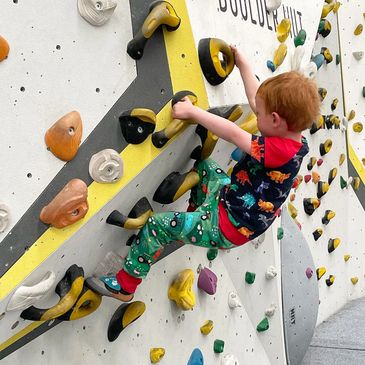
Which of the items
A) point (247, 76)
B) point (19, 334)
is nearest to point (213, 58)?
point (247, 76)

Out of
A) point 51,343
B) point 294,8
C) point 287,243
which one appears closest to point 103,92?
point 51,343

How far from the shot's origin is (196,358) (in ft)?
6.29

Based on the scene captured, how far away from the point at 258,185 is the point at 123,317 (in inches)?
18.0

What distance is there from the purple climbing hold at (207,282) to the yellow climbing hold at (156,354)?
223mm

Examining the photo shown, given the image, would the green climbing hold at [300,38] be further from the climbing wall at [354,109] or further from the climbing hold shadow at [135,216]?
the climbing wall at [354,109]

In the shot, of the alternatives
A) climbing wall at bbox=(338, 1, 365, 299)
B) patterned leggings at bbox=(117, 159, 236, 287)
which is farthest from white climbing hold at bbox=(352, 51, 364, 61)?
patterned leggings at bbox=(117, 159, 236, 287)

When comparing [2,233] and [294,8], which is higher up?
[294,8]

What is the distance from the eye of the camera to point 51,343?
155 centimetres

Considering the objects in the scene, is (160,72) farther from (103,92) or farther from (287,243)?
(287,243)

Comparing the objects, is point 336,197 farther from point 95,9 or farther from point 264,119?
point 95,9

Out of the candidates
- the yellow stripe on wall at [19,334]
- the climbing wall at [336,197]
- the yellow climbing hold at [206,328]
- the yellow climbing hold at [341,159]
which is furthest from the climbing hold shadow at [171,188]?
the yellow climbing hold at [341,159]

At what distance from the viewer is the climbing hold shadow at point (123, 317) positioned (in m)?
1.66

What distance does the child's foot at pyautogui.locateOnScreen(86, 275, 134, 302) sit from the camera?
1514 millimetres

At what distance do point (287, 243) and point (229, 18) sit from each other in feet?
3.61
